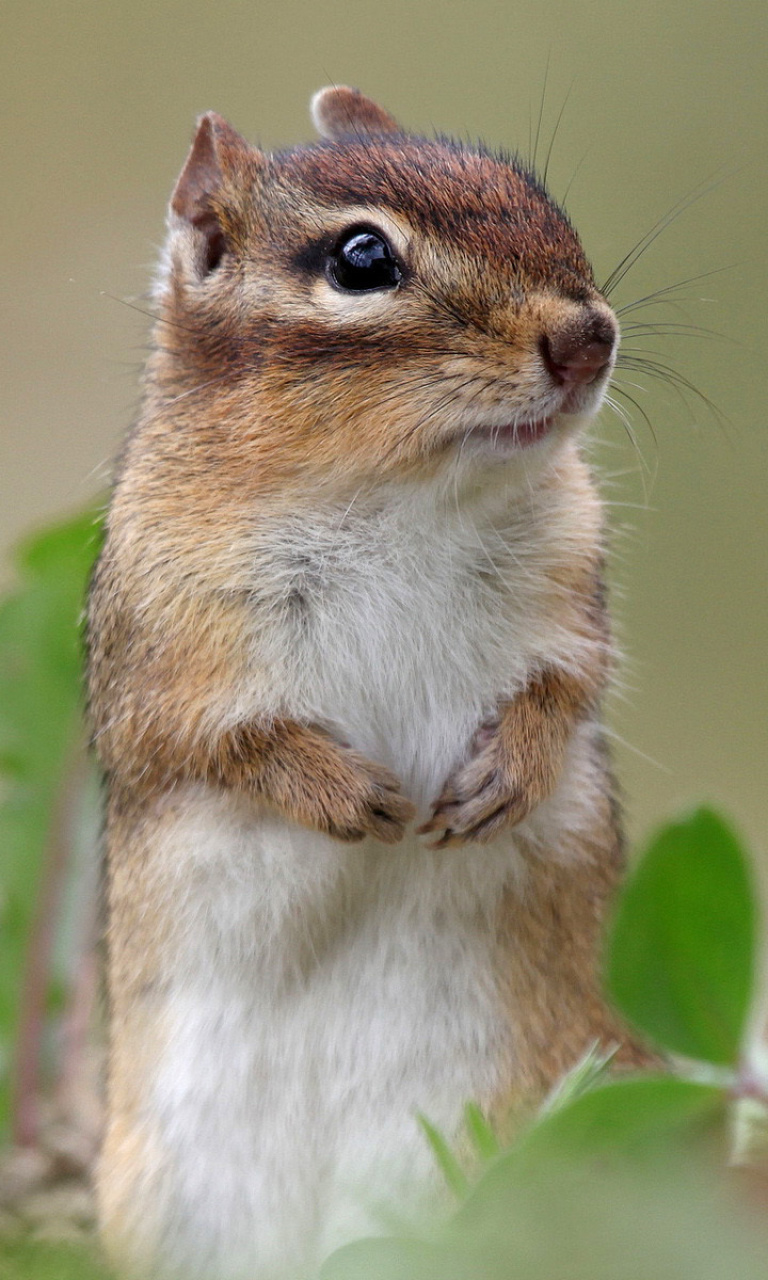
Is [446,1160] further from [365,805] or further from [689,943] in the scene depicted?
[365,805]

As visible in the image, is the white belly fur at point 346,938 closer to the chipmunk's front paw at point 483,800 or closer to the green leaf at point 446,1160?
the chipmunk's front paw at point 483,800

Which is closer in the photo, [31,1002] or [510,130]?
Result: [31,1002]

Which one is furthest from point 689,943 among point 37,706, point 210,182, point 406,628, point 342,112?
point 37,706

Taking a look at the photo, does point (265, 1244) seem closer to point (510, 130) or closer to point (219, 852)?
point (219, 852)

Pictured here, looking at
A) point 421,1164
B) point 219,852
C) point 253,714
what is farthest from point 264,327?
point 421,1164

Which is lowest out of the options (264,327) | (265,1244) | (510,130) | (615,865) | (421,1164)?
(265,1244)

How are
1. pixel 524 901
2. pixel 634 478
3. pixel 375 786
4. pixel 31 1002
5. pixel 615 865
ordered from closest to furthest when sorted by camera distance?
pixel 375 786 → pixel 524 901 → pixel 615 865 → pixel 31 1002 → pixel 634 478

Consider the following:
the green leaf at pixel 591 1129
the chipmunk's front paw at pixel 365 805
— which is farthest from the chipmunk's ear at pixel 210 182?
the green leaf at pixel 591 1129

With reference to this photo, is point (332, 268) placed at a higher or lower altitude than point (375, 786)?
higher
